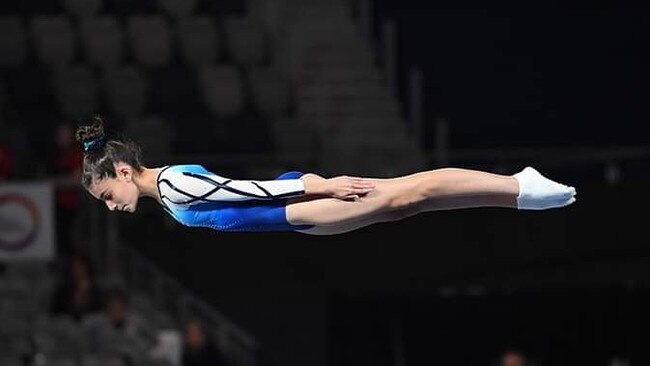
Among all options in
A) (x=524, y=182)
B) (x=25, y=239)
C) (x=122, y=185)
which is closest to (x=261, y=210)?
(x=122, y=185)

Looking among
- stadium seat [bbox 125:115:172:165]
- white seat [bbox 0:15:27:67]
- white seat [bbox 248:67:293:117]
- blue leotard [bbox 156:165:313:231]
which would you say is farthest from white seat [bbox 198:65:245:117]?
blue leotard [bbox 156:165:313:231]

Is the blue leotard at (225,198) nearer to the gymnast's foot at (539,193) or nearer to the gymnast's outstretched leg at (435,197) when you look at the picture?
the gymnast's outstretched leg at (435,197)

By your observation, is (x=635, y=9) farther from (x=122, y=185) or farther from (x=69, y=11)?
(x=122, y=185)

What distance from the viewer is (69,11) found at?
59.4 feet

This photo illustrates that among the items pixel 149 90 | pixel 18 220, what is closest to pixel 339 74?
pixel 149 90

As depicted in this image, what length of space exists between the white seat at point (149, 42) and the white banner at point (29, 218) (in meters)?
3.67

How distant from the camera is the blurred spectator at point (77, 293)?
1407cm

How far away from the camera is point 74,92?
55.7 ft

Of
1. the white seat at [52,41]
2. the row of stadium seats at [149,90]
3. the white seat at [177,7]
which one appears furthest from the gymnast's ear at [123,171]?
the white seat at [177,7]

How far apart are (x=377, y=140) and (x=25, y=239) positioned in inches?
183

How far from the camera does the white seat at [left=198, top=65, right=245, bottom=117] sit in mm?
17578

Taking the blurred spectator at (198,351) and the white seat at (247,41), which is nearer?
the blurred spectator at (198,351)

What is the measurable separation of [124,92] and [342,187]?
848cm

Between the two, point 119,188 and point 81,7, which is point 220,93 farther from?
point 119,188
